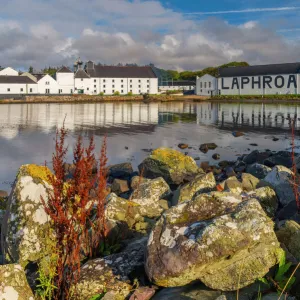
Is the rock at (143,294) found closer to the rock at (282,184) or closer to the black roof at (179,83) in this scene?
the rock at (282,184)

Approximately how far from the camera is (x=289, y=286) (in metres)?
5.12

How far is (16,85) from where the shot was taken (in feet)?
409

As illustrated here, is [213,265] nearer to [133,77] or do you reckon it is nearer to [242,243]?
[242,243]

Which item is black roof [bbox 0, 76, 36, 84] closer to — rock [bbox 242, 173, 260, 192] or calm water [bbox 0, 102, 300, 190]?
calm water [bbox 0, 102, 300, 190]

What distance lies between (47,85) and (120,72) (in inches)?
1014

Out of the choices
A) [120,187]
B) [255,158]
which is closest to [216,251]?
[120,187]

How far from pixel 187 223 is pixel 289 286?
1.56 meters

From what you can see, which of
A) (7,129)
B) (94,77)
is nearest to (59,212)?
(7,129)

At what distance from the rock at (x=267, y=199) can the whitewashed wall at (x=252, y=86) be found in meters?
106

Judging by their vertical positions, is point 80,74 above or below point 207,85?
above

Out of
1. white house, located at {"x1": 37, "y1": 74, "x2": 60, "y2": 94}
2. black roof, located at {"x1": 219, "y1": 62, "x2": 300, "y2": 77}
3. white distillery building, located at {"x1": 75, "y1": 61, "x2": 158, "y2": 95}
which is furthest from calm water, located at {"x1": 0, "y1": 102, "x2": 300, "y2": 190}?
white distillery building, located at {"x1": 75, "y1": 61, "x2": 158, "y2": 95}

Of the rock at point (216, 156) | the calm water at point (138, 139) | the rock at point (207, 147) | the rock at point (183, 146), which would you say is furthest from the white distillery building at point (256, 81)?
the rock at point (216, 156)

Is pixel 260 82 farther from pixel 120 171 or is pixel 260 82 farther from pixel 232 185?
pixel 232 185

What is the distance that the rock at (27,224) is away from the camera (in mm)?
6910
